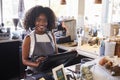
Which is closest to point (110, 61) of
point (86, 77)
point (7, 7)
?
point (86, 77)

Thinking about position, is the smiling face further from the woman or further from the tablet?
the tablet

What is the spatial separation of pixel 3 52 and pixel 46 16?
0.66 meters

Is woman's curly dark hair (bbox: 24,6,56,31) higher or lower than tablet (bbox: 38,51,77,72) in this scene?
higher

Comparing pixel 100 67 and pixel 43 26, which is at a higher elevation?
pixel 43 26

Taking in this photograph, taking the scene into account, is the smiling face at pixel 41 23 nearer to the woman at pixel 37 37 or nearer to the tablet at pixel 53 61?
the woman at pixel 37 37

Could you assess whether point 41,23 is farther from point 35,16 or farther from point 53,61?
point 53,61

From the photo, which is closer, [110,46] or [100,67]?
[100,67]

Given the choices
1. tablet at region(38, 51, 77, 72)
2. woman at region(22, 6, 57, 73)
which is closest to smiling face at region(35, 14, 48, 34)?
woman at region(22, 6, 57, 73)

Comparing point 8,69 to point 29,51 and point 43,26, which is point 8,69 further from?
point 43,26

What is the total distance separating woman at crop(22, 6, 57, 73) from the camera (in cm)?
218

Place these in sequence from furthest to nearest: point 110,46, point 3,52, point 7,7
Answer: point 7,7
point 3,52
point 110,46

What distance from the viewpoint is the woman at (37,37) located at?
2.18m

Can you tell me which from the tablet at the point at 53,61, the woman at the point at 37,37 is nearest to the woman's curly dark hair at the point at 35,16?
the woman at the point at 37,37

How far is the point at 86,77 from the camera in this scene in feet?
4.99
